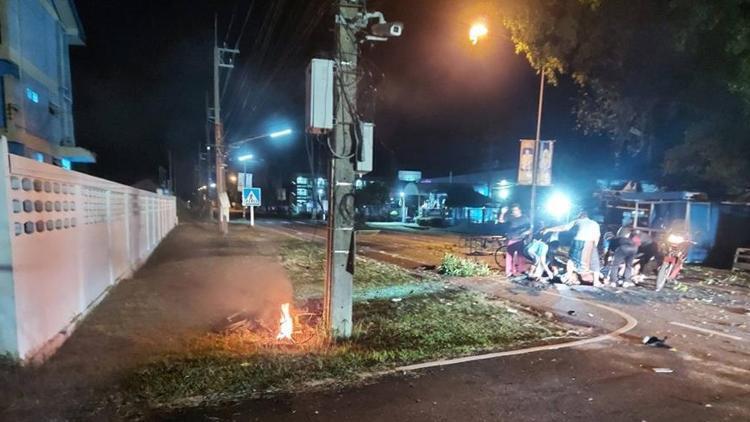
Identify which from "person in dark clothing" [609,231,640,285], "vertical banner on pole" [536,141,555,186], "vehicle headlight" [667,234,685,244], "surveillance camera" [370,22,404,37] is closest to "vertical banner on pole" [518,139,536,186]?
"vertical banner on pole" [536,141,555,186]

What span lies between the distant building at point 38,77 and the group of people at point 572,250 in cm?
1750

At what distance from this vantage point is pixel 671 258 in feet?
33.5

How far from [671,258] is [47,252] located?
1183cm

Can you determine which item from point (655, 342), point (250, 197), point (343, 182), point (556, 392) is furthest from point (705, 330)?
point (250, 197)

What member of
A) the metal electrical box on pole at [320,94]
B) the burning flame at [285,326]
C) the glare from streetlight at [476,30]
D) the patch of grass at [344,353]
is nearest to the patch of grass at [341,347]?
the patch of grass at [344,353]

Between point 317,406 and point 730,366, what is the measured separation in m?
5.06

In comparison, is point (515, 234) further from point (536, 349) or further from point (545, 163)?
point (536, 349)

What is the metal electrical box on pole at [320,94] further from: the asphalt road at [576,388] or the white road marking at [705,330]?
the white road marking at [705,330]

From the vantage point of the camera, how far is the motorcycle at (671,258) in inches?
→ 398

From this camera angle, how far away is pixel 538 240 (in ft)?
35.2

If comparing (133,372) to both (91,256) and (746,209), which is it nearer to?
(91,256)

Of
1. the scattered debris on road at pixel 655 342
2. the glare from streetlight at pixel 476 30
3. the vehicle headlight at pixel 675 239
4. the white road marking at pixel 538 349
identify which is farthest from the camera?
the glare from streetlight at pixel 476 30

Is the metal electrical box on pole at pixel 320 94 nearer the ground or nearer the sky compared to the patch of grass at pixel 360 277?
nearer the sky

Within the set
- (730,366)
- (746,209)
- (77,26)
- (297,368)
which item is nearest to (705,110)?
(746,209)
